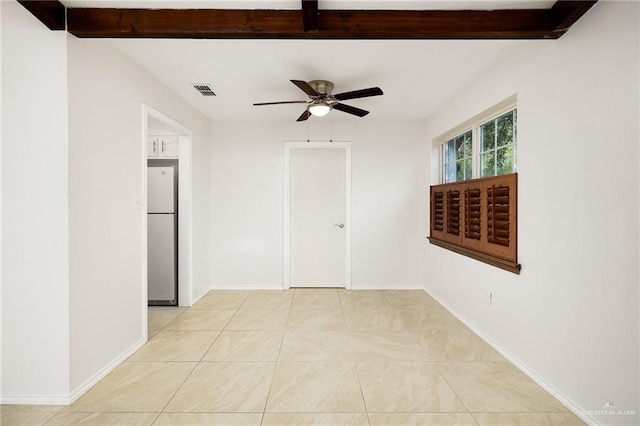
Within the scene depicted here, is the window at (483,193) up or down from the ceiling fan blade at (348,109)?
down

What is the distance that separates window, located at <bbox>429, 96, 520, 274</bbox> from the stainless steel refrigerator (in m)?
3.29

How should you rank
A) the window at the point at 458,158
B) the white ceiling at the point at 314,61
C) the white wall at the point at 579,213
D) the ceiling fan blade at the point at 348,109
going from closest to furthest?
the white wall at the point at 579,213, the white ceiling at the point at 314,61, the ceiling fan blade at the point at 348,109, the window at the point at 458,158

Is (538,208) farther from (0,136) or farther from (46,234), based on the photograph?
(0,136)

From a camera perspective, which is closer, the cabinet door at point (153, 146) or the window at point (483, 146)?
the window at point (483, 146)

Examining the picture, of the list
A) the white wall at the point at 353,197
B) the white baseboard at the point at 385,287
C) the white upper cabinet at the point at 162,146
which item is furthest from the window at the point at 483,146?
the white upper cabinet at the point at 162,146

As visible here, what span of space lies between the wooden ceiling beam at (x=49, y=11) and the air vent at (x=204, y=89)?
50.1 inches

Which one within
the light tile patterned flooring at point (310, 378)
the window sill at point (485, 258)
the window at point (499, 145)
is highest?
the window at point (499, 145)

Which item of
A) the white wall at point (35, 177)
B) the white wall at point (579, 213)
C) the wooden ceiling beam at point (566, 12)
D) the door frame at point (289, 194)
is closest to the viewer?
the white wall at point (579, 213)

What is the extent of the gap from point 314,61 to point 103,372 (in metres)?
2.87

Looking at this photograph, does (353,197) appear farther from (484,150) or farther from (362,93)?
(362,93)

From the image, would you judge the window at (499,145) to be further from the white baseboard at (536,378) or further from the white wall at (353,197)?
the white baseboard at (536,378)

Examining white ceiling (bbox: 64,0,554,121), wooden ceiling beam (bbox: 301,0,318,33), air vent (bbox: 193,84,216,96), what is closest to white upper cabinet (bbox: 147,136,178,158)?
white ceiling (bbox: 64,0,554,121)

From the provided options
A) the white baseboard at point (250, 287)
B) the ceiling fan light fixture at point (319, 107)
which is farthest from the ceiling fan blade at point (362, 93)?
the white baseboard at point (250, 287)

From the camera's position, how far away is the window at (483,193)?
255 cm
